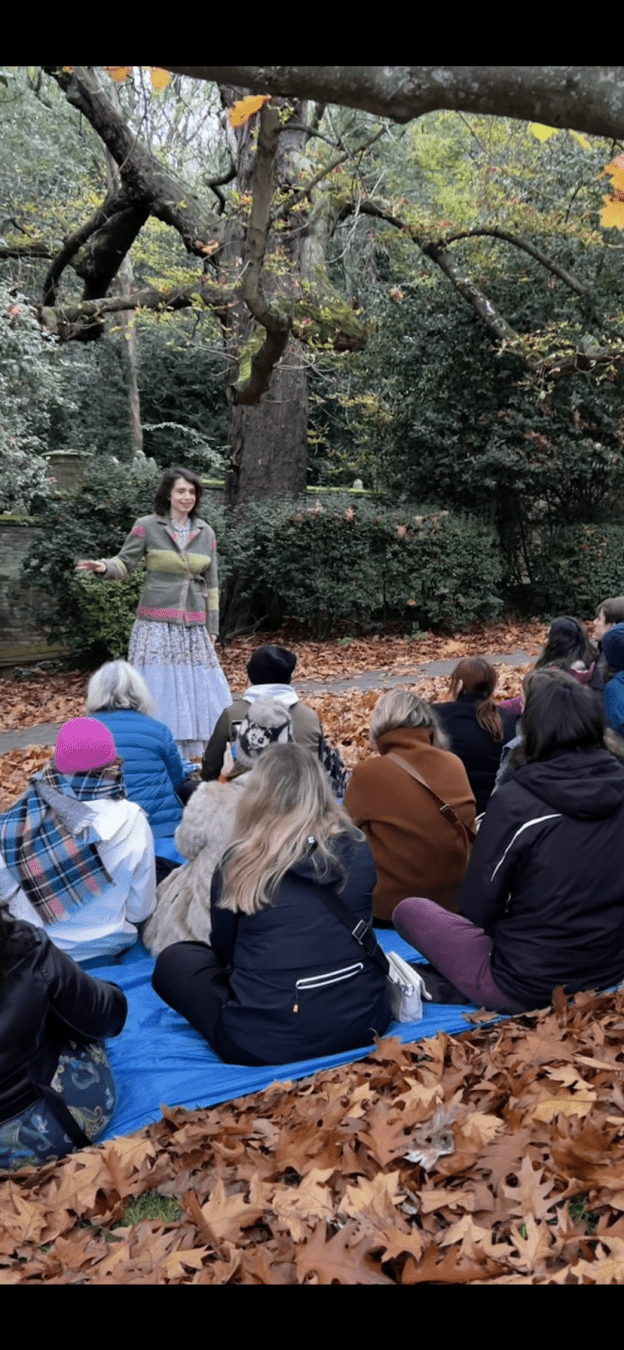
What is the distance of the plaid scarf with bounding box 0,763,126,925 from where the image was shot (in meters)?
3.95

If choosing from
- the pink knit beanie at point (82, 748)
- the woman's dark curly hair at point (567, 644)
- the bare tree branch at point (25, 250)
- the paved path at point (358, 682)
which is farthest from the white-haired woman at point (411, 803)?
the bare tree branch at point (25, 250)

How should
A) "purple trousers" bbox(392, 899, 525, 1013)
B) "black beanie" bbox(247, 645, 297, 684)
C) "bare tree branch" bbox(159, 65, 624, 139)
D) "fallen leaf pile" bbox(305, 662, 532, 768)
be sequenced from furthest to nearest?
"fallen leaf pile" bbox(305, 662, 532, 768) < "black beanie" bbox(247, 645, 297, 684) < "purple trousers" bbox(392, 899, 525, 1013) < "bare tree branch" bbox(159, 65, 624, 139)

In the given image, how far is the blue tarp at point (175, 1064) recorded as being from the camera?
11.3 feet

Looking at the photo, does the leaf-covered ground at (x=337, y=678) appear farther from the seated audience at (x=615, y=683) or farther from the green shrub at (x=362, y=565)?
the seated audience at (x=615, y=683)

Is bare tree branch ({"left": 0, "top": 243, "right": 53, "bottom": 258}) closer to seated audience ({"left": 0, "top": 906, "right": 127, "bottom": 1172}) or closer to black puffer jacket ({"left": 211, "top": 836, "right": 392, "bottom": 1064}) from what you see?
black puffer jacket ({"left": 211, "top": 836, "right": 392, "bottom": 1064})

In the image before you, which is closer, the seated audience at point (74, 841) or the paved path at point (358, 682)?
the seated audience at point (74, 841)

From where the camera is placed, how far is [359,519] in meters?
15.0

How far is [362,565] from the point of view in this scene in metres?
15.0

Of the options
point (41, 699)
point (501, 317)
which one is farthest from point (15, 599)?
point (501, 317)

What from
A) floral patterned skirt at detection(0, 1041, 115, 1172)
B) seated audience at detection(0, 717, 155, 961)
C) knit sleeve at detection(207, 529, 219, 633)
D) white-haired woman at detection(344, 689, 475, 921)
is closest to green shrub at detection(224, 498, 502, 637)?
knit sleeve at detection(207, 529, 219, 633)

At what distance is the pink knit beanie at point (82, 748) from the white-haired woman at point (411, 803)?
113 cm

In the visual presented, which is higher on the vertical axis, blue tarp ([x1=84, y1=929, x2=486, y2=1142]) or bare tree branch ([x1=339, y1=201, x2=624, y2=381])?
bare tree branch ([x1=339, y1=201, x2=624, y2=381])

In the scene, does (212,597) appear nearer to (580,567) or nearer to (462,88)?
(462,88)

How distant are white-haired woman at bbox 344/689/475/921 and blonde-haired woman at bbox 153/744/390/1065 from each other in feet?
2.93
